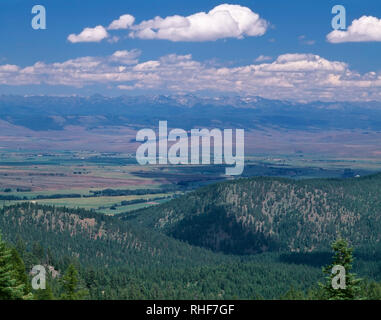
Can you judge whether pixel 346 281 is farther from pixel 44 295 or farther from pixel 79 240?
pixel 79 240

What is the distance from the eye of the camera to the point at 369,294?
343ft

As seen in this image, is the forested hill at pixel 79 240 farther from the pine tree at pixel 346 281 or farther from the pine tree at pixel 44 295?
the pine tree at pixel 346 281

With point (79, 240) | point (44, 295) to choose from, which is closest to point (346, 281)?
point (44, 295)

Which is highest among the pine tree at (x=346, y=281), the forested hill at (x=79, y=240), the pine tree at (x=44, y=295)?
the pine tree at (x=346, y=281)

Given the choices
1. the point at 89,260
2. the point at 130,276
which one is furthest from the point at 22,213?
the point at 130,276

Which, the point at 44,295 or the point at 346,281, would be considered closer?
the point at 346,281

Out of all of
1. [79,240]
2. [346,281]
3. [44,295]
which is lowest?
[79,240]

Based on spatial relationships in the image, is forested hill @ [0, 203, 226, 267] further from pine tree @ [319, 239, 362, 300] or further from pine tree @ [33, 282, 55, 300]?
pine tree @ [319, 239, 362, 300]

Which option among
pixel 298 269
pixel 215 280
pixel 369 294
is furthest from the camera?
pixel 298 269

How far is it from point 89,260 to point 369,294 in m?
88.5

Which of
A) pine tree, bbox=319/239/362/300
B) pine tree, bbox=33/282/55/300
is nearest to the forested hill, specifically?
pine tree, bbox=33/282/55/300

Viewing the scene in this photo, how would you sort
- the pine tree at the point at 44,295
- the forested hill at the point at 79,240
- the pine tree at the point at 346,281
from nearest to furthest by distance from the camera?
the pine tree at the point at 346,281, the pine tree at the point at 44,295, the forested hill at the point at 79,240

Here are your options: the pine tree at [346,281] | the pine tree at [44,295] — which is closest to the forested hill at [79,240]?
the pine tree at [44,295]
